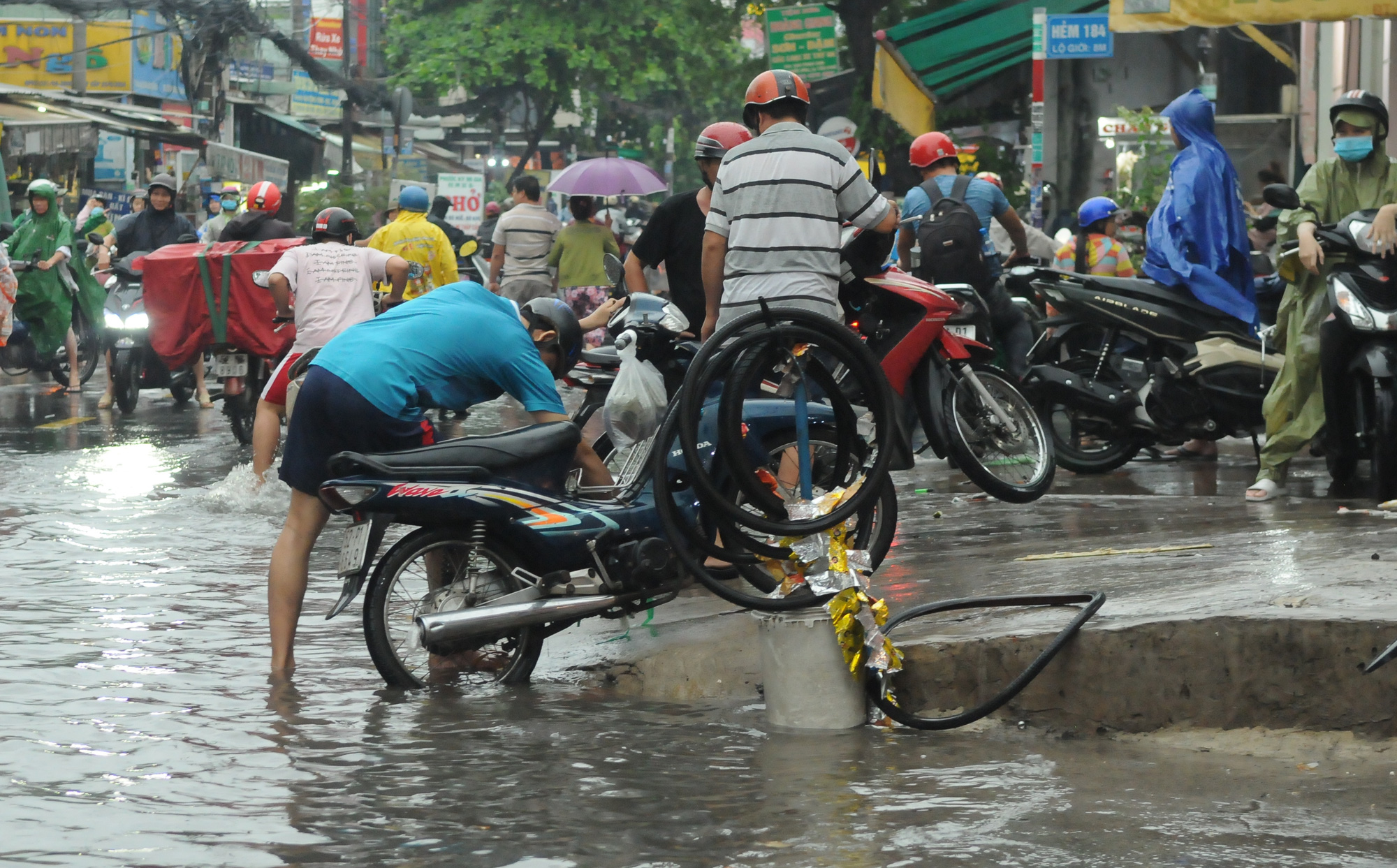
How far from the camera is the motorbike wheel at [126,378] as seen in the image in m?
14.4

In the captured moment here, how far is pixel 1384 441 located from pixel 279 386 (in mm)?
5401

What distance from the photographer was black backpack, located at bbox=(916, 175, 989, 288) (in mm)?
9562

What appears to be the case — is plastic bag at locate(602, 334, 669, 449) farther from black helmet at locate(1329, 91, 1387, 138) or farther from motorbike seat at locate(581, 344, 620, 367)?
black helmet at locate(1329, 91, 1387, 138)

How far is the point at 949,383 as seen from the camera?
7.80 meters

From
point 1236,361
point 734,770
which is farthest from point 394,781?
point 1236,361

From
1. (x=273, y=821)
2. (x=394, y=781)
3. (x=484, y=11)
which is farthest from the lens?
(x=484, y=11)

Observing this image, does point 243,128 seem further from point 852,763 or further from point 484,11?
point 852,763

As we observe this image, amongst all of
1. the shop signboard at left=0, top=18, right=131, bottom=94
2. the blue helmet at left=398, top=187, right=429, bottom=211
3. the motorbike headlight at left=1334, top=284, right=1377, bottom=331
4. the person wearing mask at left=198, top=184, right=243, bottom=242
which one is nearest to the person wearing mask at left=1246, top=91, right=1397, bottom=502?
the motorbike headlight at left=1334, top=284, right=1377, bottom=331

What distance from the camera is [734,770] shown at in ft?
15.1

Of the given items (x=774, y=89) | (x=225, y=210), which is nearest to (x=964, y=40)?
(x=225, y=210)

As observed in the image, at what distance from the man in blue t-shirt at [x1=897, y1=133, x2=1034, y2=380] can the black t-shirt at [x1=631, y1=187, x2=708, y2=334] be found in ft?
7.49

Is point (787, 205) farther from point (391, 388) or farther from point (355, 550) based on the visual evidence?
point (355, 550)

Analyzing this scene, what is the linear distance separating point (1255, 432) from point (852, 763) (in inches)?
205

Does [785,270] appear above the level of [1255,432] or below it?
above
